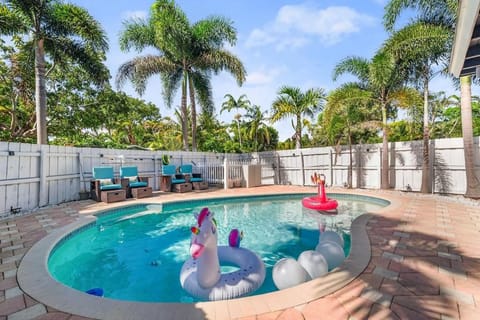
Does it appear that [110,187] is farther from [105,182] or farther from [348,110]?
[348,110]

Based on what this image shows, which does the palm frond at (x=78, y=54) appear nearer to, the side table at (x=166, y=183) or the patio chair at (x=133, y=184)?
the patio chair at (x=133, y=184)

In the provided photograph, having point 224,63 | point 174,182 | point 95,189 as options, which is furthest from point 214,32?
point 95,189

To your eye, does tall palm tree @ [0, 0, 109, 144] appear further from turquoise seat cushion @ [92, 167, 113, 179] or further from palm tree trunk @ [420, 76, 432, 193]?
palm tree trunk @ [420, 76, 432, 193]

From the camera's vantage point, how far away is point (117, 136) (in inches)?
807

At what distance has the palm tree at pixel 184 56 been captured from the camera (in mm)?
12672

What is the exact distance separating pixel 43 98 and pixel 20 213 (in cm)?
444

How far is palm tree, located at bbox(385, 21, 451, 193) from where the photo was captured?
26.7 feet

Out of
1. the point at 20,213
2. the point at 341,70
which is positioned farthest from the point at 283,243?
the point at 341,70

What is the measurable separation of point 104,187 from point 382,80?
1082cm

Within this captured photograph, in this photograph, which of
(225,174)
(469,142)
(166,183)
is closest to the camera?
(469,142)

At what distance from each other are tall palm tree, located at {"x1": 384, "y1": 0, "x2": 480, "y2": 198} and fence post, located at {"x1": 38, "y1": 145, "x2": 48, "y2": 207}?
12.6 meters

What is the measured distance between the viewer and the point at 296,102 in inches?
509

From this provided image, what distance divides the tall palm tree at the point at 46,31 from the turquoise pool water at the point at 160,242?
5.29 meters

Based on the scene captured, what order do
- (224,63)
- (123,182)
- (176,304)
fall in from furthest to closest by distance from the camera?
(224,63), (123,182), (176,304)
